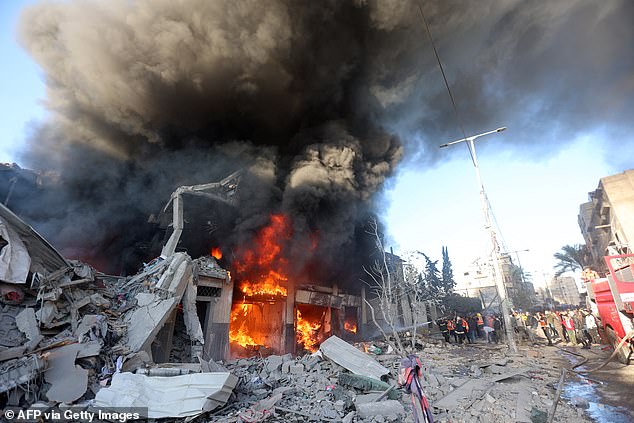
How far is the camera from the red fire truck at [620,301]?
8.77 m

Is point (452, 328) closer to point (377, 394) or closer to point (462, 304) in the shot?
point (377, 394)

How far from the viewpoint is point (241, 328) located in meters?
17.6

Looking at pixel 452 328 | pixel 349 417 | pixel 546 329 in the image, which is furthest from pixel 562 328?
pixel 349 417

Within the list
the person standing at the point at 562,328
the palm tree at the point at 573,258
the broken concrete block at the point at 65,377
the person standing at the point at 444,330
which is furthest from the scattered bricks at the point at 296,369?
the palm tree at the point at 573,258

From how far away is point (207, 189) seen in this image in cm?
1630

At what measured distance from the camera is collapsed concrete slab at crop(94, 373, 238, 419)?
5.22 m

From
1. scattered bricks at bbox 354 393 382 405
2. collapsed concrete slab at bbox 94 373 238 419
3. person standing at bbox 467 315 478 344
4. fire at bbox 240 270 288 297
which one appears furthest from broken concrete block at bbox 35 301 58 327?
person standing at bbox 467 315 478 344

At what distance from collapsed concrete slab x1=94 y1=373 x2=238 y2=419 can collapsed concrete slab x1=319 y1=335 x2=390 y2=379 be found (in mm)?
3593

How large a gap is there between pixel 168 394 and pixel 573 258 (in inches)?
1531

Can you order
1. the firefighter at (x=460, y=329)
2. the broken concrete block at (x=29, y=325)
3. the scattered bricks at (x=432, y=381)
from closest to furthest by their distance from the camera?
the broken concrete block at (x=29, y=325) → the scattered bricks at (x=432, y=381) → the firefighter at (x=460, y=329)

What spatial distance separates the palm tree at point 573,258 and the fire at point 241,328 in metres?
33.1

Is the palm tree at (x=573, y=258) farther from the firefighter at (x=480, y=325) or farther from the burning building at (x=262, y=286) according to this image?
the burning building at (x=262, y=286)

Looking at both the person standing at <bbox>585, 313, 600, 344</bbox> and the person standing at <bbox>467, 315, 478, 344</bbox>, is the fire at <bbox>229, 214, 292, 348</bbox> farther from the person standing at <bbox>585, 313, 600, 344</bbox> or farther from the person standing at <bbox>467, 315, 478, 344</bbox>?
the person standing at <bbox>585, 313, 600, 344</bbox>

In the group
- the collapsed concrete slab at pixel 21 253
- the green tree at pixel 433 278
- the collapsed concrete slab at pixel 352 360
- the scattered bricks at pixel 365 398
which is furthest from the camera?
the green tree at pixel 433 278
